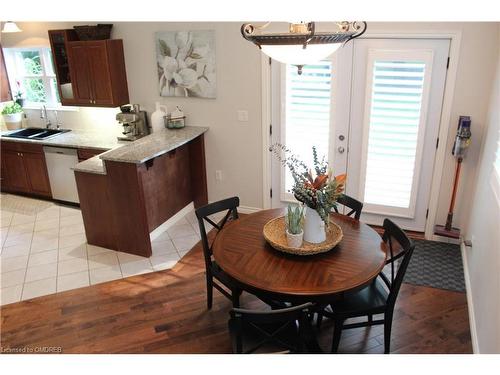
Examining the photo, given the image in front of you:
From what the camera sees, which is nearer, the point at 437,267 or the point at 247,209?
the point at 437,267

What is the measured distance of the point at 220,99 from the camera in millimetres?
4406

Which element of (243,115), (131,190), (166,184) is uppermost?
(243,115)

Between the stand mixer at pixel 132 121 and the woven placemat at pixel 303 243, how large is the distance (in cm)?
255

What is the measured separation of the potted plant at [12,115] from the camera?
535 cm

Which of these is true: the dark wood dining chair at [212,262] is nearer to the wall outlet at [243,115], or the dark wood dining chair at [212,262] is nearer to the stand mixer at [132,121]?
the wall outlet at [243,115]

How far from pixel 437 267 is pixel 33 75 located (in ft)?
18.0

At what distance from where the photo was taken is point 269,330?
2.30 metres

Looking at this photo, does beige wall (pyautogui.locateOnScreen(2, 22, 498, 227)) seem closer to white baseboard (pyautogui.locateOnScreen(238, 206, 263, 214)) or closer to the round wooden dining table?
white baseboard (pyautogui.locateOnScreen(238, 206, 263, 214))

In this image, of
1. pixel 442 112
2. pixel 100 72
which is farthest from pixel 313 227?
pixel 100 72

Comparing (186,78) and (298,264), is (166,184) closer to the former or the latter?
(186,78)

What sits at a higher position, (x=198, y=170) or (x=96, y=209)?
(x=198, y=170)

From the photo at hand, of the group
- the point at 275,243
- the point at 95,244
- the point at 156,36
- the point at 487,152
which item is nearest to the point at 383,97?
the point at 487,152

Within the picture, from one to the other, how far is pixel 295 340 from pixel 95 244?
2579mm
